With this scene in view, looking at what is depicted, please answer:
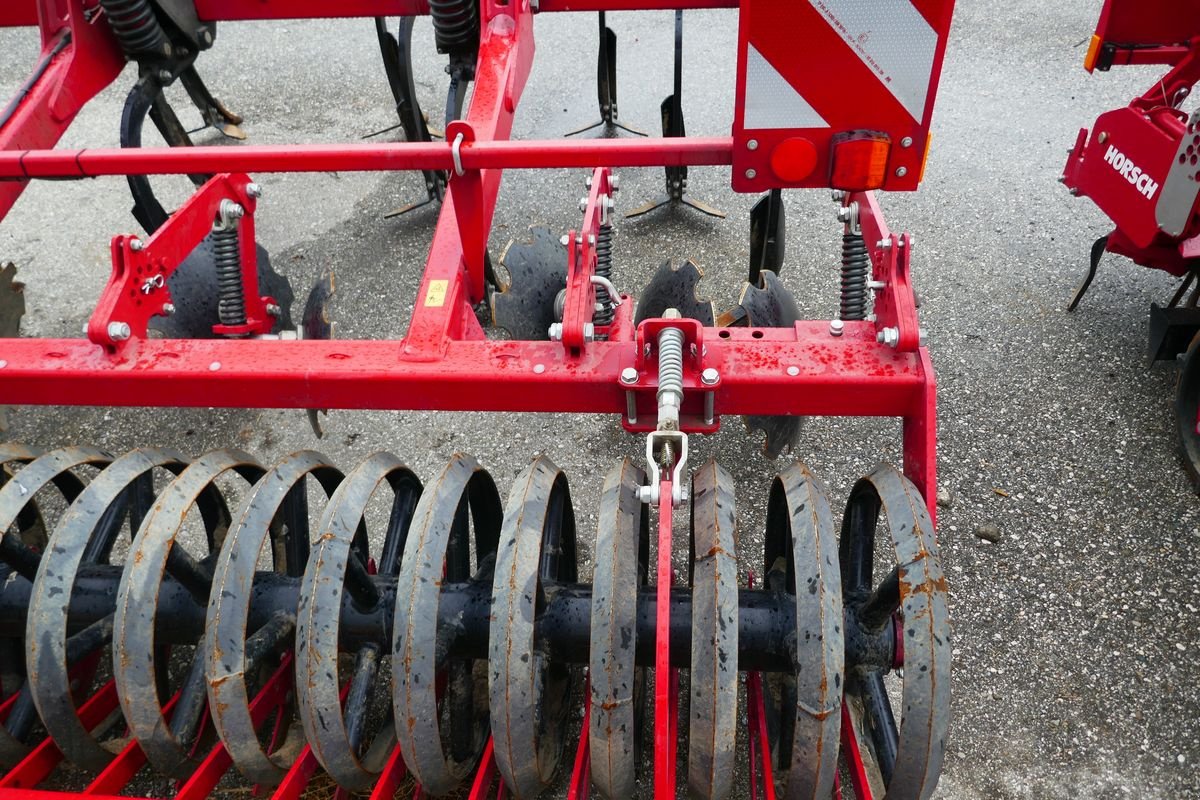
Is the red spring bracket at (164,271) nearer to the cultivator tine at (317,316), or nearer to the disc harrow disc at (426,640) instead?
the cultivator tine at (317,316)

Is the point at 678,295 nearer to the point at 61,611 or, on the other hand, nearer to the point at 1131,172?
the point at 1131,172

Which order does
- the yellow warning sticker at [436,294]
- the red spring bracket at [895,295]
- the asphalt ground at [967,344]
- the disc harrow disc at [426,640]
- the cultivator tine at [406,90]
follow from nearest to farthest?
the disc harrow disc at [426,640]
the red spring bracket at [895,295]
the yellow warning sticker at [436,294]
the asphalt ground at [967,344]
the cultivator tine at [406,90]

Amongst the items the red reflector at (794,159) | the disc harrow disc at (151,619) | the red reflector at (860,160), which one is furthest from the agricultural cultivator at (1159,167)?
the disc harrow disc at (151,619)

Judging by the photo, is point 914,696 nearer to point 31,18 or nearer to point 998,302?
point 998,302

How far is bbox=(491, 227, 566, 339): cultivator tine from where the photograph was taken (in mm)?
2604

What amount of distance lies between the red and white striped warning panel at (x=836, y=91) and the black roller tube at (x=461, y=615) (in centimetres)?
90

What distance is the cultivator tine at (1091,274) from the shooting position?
10.1 feet

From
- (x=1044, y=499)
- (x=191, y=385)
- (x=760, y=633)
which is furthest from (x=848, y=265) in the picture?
(x=191, y=385)

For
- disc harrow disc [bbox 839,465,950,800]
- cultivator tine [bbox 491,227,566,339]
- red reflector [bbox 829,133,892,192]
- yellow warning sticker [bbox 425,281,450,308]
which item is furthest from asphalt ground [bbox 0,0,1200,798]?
red reflector [bbox 829,133,892,192]

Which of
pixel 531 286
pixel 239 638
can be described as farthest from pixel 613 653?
pixel 531 286

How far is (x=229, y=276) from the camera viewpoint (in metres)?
2.63

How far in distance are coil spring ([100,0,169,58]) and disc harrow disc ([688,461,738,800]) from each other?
2.69 m

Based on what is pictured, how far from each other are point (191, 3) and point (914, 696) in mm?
3263

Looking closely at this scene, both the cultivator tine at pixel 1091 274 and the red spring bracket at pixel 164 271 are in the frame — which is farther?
the cultivator tine at pixel 1091 274
